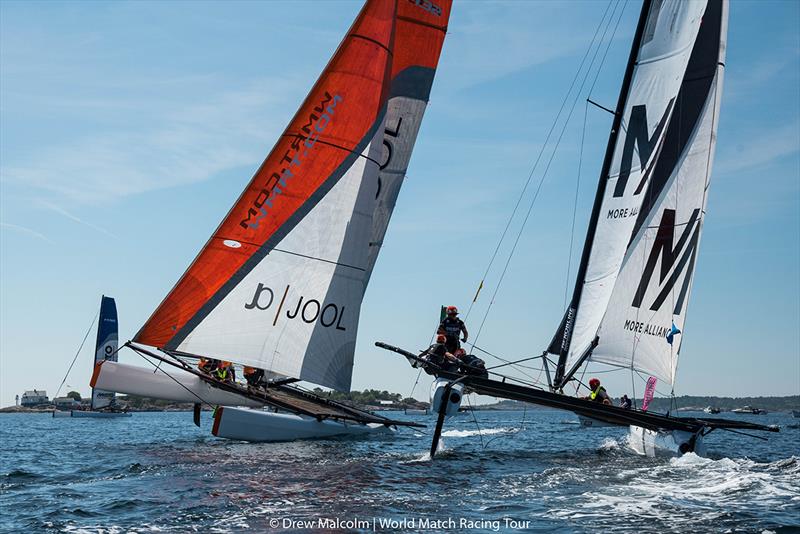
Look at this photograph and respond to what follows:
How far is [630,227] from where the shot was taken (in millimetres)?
24062

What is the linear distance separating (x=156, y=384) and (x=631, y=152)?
16.2 meters

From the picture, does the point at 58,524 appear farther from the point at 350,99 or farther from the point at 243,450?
the point at 350,99

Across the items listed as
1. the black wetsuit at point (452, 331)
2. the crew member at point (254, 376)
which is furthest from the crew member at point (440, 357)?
the crew member at point (254, 376)

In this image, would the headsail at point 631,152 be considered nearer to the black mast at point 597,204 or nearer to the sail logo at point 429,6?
the black mast at point 597,204

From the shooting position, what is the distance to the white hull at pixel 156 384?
2291 centimetres

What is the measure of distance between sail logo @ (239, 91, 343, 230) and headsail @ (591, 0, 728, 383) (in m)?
10.5

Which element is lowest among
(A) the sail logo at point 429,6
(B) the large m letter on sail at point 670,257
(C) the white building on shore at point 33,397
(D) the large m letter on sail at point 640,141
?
(C) the white building on shore at point 33,397

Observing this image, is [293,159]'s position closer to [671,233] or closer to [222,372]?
[222,372]

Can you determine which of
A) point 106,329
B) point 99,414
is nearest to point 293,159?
point 106,329

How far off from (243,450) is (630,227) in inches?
510

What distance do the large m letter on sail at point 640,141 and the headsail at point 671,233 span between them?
928mm

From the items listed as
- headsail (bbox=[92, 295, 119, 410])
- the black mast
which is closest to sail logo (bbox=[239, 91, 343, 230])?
the black mast

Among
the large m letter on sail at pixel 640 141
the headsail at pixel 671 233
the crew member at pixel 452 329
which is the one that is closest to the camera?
the crew member at pixel 452 329

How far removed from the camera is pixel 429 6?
25438 millimetres
